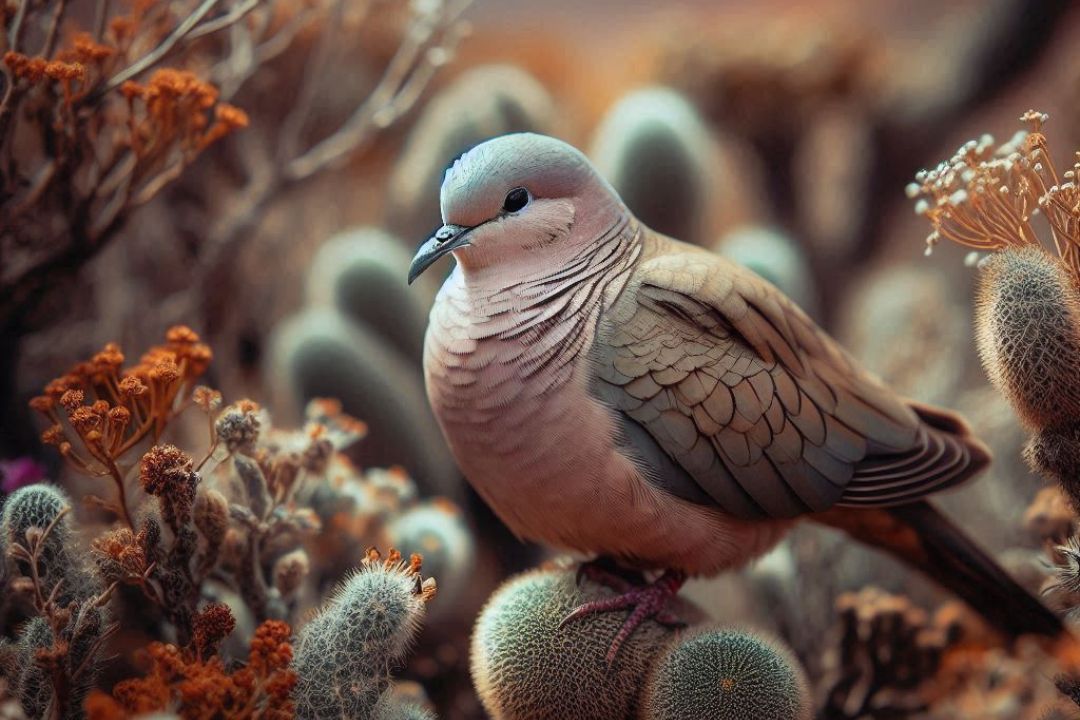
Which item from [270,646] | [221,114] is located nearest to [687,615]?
[270,646]

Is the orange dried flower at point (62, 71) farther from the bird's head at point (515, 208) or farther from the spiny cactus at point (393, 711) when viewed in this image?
the spiny cactus at point (393, 711)

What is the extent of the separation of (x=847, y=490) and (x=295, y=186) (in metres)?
0.81

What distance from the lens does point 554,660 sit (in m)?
0.89

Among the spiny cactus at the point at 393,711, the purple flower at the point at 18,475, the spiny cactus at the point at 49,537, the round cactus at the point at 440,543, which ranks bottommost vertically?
the round cactus at the point at 440,543

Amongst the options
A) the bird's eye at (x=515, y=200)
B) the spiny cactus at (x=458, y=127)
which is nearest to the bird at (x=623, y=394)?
the bird's eye at (x=515, y=200)

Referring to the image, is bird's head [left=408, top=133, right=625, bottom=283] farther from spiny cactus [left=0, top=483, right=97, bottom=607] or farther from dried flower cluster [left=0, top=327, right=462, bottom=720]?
spiny cactus [left=0, top=483, right=97, bottom=607]

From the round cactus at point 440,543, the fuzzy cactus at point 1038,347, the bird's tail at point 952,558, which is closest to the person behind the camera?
the fuzzy cactus at point 1038,347

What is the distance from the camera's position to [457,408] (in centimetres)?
94

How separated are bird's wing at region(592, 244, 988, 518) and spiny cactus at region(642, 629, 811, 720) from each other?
0.14 metres

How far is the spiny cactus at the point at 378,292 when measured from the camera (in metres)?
1.35

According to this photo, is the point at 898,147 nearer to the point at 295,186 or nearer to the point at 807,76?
the point at 807,76

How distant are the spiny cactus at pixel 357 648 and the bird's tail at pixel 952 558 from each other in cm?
49

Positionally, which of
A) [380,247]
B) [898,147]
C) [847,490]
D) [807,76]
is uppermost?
[807,76]

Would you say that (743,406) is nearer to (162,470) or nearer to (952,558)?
(952,558)
